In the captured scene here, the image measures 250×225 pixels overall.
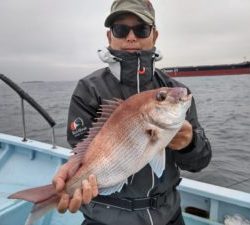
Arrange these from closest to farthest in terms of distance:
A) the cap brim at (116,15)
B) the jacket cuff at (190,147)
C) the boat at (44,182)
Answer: the jacket cuff at (190,147) < the cap brim at (116,15) < the boat at (44,182)

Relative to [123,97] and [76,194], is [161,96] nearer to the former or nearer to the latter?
[123,97]

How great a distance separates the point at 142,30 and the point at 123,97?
1.76ft

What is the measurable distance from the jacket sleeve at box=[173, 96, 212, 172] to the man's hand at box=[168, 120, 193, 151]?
144mm

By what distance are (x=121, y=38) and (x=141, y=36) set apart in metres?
0.16

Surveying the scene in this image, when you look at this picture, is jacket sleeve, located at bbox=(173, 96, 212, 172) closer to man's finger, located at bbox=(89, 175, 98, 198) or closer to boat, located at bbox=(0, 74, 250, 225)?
man's finger, located at bbox=(89, 175, 98, 198)

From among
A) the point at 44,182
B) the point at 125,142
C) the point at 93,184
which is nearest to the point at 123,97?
the point at 125,142

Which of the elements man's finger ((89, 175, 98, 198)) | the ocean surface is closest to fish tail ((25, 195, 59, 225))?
man's finger ((89, 175, 98, 198))

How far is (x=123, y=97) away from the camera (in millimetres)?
2861

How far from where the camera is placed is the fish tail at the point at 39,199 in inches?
89.4

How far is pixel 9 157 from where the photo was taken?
6.32 metres

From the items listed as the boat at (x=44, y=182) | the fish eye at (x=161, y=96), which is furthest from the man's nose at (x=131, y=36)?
the boat at (x=44, y=182)

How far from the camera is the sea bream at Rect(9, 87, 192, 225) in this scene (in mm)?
2152

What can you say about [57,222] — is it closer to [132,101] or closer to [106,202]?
[106,202]

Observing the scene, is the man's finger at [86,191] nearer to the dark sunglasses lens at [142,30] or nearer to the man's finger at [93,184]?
the man's finger at [93,184]
